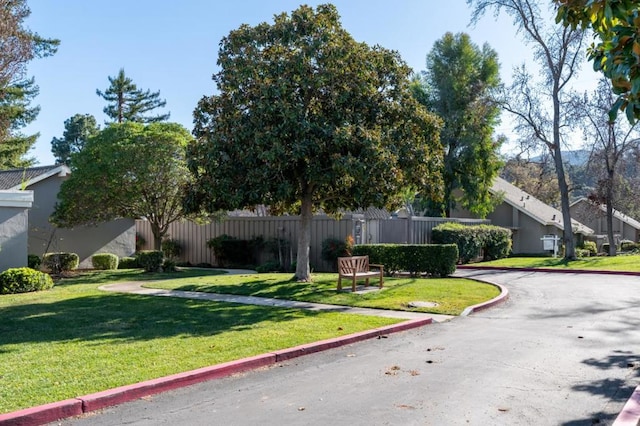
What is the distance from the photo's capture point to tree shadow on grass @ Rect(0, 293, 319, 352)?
29.9 feet

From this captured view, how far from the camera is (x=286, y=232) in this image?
24.0 meters

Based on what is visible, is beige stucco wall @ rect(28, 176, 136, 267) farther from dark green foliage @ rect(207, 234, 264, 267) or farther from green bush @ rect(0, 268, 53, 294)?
green bush @ rect(0, 268, 53, 294)

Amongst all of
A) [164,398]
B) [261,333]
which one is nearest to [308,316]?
[261,333]

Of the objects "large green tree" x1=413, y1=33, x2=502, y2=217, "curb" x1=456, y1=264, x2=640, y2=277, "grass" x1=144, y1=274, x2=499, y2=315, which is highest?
"large green tree" x1=413, y1=33, x2=502, y2=217

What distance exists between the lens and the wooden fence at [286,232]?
22.5 m

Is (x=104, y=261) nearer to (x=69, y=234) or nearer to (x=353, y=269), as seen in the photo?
(x=69, y=234)

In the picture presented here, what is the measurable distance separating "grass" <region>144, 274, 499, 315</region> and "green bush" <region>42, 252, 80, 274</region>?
5.92 meters

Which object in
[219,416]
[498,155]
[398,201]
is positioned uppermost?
[498,155]

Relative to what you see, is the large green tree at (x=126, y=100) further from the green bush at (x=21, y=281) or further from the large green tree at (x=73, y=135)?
the green bush at (x=21, y=281)

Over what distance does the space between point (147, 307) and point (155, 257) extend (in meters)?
9.73

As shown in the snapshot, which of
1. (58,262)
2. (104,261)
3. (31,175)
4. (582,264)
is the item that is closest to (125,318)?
(58,262)

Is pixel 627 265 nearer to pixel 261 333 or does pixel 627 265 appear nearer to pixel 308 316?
pixel 308 316

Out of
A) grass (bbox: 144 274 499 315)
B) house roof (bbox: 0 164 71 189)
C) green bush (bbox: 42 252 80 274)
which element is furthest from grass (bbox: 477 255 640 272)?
house roof (bbox: 0 164 71 189)

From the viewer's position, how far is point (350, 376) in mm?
6918
